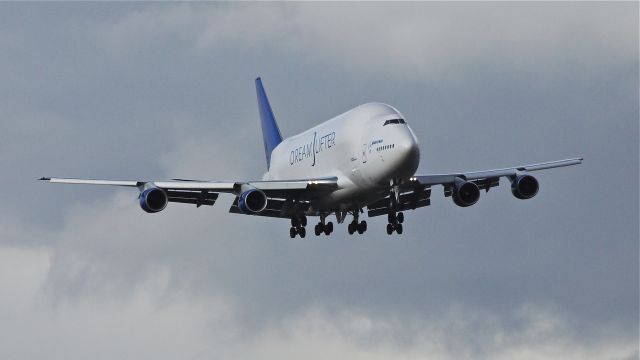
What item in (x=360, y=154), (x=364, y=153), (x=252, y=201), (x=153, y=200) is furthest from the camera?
(x=252, y=201)

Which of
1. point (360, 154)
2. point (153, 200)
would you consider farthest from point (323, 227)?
point (153, 200)

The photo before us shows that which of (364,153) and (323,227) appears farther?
(323,227)

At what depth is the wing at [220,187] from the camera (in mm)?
74438

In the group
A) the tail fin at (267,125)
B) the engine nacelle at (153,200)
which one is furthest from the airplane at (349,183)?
the tail fin at (267,125)

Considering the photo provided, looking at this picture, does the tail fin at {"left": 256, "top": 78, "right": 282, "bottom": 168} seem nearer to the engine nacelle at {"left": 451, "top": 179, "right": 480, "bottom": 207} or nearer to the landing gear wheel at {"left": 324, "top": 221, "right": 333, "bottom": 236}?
the landing gear wheel at {"left": 324, "top": 221, "right": 333, "bottom": 236}

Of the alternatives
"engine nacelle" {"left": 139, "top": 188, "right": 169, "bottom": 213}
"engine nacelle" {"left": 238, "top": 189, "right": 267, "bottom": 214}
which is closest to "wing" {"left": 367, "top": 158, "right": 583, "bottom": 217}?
"engine nacelle" {"left": 238, "top": 189, "right": 267, "bottom": 214}

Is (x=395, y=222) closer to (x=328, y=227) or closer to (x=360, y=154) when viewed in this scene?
(x=360, y=154)

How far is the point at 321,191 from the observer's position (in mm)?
75438

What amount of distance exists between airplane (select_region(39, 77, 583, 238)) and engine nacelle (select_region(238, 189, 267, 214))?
5 cm

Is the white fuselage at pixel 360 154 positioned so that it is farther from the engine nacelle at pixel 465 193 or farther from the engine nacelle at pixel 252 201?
the engine nacelle at pixel 465 193

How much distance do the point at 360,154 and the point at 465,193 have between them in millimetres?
8662

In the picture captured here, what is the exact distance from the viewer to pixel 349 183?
241ft

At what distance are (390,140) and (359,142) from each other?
10.1 feet

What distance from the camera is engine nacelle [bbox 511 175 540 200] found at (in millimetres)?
80500
